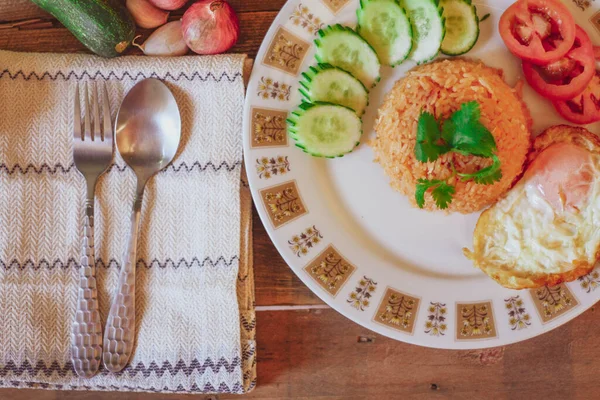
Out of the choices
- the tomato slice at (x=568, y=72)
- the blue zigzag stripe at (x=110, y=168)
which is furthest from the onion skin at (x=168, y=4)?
the tomato slice at (x=568, y=72)

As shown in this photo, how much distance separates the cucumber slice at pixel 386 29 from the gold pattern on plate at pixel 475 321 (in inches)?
46.5

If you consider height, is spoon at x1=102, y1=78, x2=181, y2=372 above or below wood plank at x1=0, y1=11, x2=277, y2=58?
below

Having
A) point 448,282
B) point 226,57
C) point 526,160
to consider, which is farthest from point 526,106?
point 226,57

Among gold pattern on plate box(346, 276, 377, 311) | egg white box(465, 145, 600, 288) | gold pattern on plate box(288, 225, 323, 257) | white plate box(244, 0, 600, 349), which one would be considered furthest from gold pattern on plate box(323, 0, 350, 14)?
gold pattern on plate box(346, 276, 377, 311)

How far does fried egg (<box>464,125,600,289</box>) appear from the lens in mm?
2250

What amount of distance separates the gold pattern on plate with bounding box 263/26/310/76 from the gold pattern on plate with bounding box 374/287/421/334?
1.15 meters

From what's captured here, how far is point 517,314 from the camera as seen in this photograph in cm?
237

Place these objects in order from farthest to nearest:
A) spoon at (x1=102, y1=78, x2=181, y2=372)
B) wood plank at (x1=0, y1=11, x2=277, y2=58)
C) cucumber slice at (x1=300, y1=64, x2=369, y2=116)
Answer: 1. wood plank at (x1=0, y1=11, x2=277, y2=58)
2. spoon at (x1=102, y1=78, x2=181, y2=372)
3. cucumber slice at (x1=300, y1=64, x2=369, y2=116)

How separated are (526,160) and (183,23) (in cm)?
173

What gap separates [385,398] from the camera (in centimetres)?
257

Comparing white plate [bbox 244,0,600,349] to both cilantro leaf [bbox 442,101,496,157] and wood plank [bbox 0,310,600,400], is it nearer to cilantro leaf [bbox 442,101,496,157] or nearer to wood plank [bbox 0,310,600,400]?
wood plank [bbox 0,310,600,400]

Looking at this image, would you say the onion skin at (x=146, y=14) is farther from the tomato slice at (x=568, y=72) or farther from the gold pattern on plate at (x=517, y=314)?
the gold pattern on plate at (x=517, y=314)

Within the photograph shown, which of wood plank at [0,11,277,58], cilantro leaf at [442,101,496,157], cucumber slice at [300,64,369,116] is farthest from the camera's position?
wood plank at [0,11,277,58]

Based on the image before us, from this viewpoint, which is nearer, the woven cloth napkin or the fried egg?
the fried egg
